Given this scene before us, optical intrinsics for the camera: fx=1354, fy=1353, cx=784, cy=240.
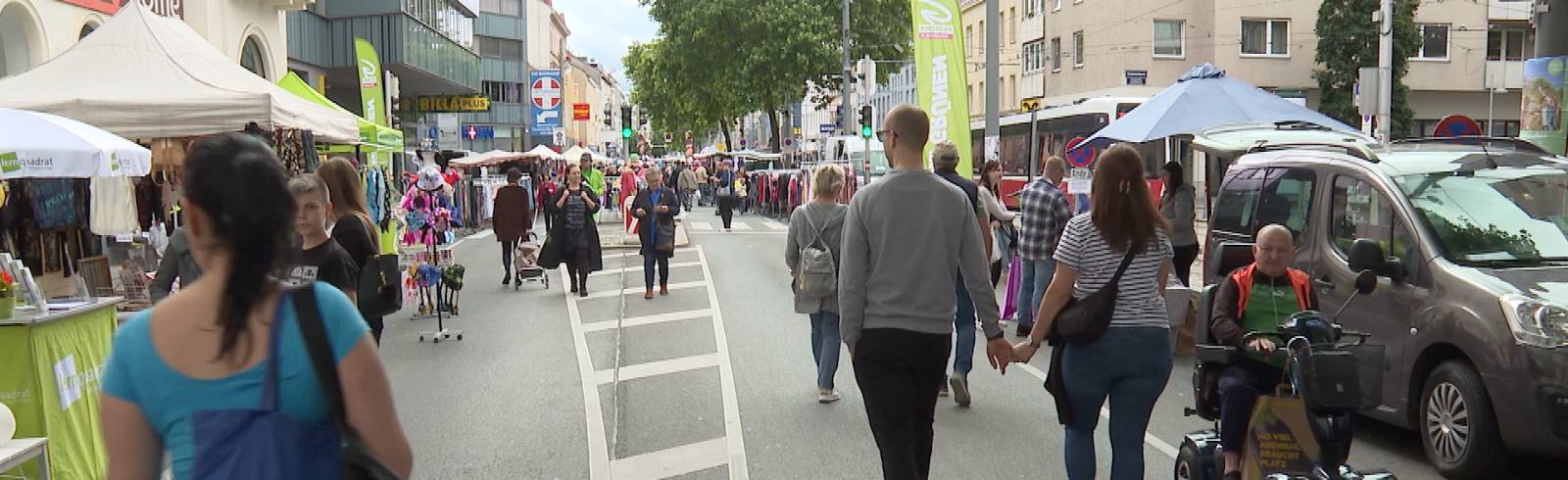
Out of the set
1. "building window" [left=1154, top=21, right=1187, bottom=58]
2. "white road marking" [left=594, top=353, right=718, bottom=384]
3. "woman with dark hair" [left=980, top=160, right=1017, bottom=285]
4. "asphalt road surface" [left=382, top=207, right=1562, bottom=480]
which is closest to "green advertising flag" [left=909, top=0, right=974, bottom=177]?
"woman with dark hair" [left=980, top=160, right=1017, bottom=285]

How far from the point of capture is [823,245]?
8.29 m

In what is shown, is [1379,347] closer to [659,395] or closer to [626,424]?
[626,424]

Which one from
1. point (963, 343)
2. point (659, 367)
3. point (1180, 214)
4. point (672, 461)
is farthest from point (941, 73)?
point (672, 461)

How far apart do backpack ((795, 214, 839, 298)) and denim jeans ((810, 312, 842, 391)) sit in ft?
0.69

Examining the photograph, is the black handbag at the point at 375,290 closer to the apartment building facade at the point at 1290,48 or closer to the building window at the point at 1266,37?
the apartment building facade at the point at 1290,48

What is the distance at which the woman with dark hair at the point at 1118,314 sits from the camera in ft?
16.2

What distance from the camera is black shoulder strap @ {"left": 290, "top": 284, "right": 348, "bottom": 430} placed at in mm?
2430

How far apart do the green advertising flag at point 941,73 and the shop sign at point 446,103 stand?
30.3 meters

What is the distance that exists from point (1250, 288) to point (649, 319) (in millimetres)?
8612

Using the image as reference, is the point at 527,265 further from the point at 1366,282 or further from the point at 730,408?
the point at 1366,282

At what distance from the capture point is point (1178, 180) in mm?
11867

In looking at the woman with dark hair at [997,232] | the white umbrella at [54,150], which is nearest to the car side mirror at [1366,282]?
the white umbrella at [54,150]

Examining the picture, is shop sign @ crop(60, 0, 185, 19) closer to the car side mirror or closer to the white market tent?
the white market tent

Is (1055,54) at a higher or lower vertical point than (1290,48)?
higher
